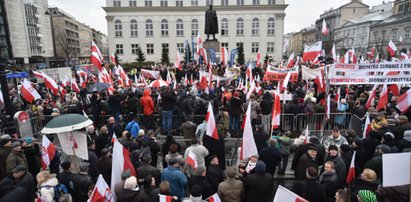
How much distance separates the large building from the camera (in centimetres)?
5600

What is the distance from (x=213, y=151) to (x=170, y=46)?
53177 millimetres

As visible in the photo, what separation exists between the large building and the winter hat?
5518 centimetres

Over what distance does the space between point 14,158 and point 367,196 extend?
6.12 m

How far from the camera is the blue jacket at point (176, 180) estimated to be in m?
5.09

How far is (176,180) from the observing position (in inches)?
201

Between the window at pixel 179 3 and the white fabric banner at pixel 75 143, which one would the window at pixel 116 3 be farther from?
the white fabric banner at pixel 75 143

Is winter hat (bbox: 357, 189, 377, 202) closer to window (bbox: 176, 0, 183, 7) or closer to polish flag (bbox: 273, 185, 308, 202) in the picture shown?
polish flag (bbox: 273, 185, 308, 202)

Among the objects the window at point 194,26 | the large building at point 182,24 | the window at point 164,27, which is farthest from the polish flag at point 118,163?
the window at point 164,27

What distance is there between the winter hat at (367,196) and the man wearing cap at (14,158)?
5996mm

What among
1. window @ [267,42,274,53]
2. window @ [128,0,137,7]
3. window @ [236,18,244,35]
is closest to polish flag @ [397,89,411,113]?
window @ [236,18,244,35]

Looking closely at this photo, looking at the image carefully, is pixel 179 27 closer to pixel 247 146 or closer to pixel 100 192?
pixel 247 146

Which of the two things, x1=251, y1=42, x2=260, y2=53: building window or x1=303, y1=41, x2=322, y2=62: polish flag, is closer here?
x1=303, y1=41, x2=322, y2=62: polish flag

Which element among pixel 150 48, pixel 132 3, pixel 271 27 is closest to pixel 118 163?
pixel 150 48

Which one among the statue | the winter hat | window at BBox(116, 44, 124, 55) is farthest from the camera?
window at BBox(116, 44, 124, 55)
